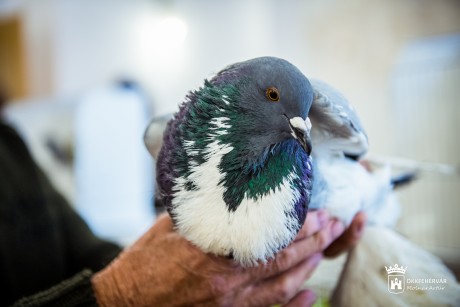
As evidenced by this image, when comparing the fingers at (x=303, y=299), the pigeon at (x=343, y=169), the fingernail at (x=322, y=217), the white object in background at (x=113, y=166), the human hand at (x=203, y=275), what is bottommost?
the white object in background at (x=113, y=166)

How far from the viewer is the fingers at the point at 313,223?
610 mm

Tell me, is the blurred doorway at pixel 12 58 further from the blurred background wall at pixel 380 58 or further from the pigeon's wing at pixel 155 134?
the pigeon's wing at pixel 155 134

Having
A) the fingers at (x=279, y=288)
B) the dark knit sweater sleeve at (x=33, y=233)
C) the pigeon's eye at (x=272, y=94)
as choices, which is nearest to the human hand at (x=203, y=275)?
the fingers at (x=279, y=288)

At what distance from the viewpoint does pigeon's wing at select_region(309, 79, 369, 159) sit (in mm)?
539

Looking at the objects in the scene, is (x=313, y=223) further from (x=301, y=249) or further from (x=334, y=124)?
(x=334, y=124)

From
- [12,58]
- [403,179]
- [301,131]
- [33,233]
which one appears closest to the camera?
[301,131]

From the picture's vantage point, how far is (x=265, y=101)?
1.73ft

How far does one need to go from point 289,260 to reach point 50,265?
823 millimetres

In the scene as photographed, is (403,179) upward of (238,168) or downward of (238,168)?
downward

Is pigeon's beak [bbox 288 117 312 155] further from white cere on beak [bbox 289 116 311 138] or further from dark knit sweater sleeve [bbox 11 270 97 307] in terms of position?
dark knit sweater sleeve [bbox 11 270 97 307]

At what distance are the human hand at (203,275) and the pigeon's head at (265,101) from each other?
0.17 meters

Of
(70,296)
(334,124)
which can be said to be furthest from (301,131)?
(70,296)

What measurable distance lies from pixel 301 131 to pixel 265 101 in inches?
2.7

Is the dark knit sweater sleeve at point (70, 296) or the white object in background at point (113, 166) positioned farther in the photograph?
the white object in background at point (113, 166)
